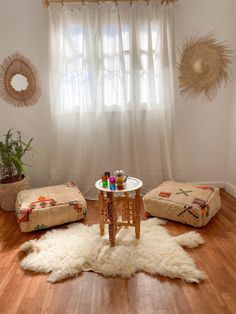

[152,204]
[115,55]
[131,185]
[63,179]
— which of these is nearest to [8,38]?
[115,55]

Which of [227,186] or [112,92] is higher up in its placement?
[112,92]

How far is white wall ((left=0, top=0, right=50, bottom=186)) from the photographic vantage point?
2801 millimetres

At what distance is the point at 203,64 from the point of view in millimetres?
2885

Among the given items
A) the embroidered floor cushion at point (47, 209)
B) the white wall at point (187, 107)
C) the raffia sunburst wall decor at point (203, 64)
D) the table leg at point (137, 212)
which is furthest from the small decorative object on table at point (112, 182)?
the raffia sunburst wall decor at point (203, 64)

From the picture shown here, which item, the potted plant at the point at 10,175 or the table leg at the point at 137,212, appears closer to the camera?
the table leg at the point at 137,212

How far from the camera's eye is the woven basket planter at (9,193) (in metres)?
2.62

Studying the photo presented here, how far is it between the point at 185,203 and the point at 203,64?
167 centimetres

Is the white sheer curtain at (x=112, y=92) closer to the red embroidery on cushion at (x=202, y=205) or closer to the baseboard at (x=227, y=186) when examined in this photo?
the baseboard at (x=227, y=186)

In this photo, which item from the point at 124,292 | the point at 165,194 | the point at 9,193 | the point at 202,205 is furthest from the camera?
the point at 9,193

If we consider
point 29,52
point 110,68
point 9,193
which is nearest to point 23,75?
point 29,52

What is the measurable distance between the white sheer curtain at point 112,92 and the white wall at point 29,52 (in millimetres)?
188

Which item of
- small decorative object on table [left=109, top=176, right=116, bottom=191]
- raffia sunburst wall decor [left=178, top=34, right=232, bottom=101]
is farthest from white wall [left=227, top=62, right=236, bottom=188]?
small decorative object on table [left=109, top=176, right=116, bottom=191]

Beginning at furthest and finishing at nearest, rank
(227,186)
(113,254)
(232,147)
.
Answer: (227,186) → (232,147) → (113,254)

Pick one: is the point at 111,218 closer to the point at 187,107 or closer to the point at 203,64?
the point at 187,107
